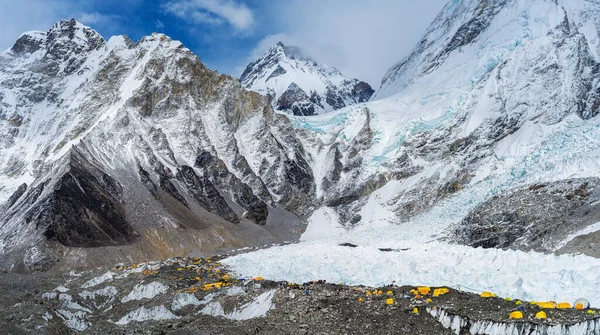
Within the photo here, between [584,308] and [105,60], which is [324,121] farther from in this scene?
[584,308]

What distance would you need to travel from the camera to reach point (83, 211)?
7119cm

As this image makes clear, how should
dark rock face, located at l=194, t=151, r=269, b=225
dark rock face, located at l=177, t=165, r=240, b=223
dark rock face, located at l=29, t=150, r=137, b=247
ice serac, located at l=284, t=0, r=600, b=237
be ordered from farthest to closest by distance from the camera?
1. dark rock face, located at l=194, t=151, r=269, b=225
2. dark rock face, located at l=177, t=165, r=240, b=223
3. ice serac, located at l=284, t=0, r=600, b=237
4. dark rock face, located at l=29, t=150, r=137, b=247

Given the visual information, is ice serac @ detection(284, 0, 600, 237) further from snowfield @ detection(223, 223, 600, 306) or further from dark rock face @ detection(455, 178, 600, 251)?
snowfield @ detection(223, 223, 600, 306)

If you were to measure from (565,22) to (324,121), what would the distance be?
6841 cm

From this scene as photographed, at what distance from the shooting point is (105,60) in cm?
13100

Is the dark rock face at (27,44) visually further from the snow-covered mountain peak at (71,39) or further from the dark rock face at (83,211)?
the dark rock face at (83,211)

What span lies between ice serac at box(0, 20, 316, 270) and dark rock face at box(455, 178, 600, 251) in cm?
4332

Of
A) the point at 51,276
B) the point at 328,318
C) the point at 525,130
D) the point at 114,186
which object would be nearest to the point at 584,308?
the point at 328,318

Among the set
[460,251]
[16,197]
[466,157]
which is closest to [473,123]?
[466,157]

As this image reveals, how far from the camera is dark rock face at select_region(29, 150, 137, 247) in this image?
218ft

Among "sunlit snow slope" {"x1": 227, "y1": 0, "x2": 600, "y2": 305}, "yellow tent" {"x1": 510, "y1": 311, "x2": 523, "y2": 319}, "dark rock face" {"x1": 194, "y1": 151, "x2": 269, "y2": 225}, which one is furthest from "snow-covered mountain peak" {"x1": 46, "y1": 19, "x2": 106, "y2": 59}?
"yellow tent" {"x1": 510, "y1": 311, "x2": 523, "y2": 319}

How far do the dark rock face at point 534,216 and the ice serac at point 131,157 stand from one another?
4332 cm

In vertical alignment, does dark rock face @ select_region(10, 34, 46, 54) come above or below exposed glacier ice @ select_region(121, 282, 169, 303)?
above

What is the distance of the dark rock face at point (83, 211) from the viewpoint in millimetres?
66312
